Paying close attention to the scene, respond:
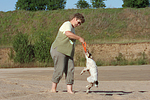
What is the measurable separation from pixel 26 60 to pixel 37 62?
134 centimetres

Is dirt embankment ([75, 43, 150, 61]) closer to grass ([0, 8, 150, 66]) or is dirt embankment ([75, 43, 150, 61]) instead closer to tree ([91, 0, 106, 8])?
grass ([0, 8, 150, 66])

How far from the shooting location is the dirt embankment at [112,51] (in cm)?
3258

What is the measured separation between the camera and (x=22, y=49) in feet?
97.2

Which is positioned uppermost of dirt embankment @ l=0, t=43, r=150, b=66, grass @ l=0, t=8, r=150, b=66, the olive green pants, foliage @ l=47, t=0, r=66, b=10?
foliage @ l=47, t=0, r=66, b=10

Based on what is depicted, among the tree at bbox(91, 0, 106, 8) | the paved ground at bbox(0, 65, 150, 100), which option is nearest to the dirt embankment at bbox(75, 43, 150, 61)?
the paved ground at bbox(0, 65, 150, 100)

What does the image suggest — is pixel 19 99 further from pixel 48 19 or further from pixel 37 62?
pixel 48 19

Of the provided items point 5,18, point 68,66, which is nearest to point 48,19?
point 5,18

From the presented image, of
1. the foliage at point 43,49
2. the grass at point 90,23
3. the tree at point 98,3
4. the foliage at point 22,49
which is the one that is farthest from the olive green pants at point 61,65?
the tree at point 98,3

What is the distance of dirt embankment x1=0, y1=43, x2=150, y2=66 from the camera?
1283 inches

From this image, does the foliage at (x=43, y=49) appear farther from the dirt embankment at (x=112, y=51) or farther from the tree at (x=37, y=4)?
the tree at (x=37, y=4)

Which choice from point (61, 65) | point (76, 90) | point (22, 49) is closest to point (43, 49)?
point (22, 49)

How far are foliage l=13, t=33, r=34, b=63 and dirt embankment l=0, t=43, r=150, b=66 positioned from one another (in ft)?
10.2

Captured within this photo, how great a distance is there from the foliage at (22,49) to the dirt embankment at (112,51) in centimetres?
311

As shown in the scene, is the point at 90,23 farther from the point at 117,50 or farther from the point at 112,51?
the point at 117,50
